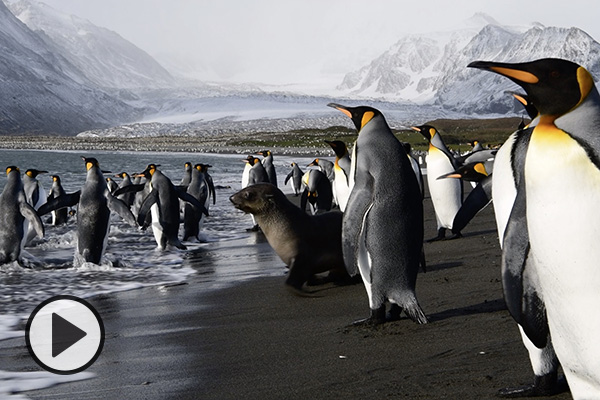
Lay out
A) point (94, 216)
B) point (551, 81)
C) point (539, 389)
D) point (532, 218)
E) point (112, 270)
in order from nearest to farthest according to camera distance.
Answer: point (551, 81)
point (532, 218)
point (539, 389)
point (112, 270)
point (94, 216)

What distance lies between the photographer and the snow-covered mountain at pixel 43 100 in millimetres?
96125

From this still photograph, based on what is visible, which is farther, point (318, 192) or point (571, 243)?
point (318, 192)

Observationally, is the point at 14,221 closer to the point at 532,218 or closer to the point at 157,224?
the point at 157,224

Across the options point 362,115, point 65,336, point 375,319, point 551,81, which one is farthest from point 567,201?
point 65,336

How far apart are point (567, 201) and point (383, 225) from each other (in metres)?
1.68

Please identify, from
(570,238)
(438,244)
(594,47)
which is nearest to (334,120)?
(438,244)

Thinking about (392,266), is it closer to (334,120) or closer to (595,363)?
(595,363)

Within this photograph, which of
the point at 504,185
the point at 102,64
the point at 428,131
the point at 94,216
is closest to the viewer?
the point at 504,185

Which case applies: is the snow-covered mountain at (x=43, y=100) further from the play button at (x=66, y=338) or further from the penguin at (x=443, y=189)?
the play button at (x=66, y=338)

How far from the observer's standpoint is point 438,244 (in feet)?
20.5

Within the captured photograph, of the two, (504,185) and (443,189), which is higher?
(504,185)

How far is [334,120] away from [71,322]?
6894cm

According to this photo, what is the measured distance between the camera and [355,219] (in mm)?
3480

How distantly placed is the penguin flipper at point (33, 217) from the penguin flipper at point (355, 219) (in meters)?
3.74
